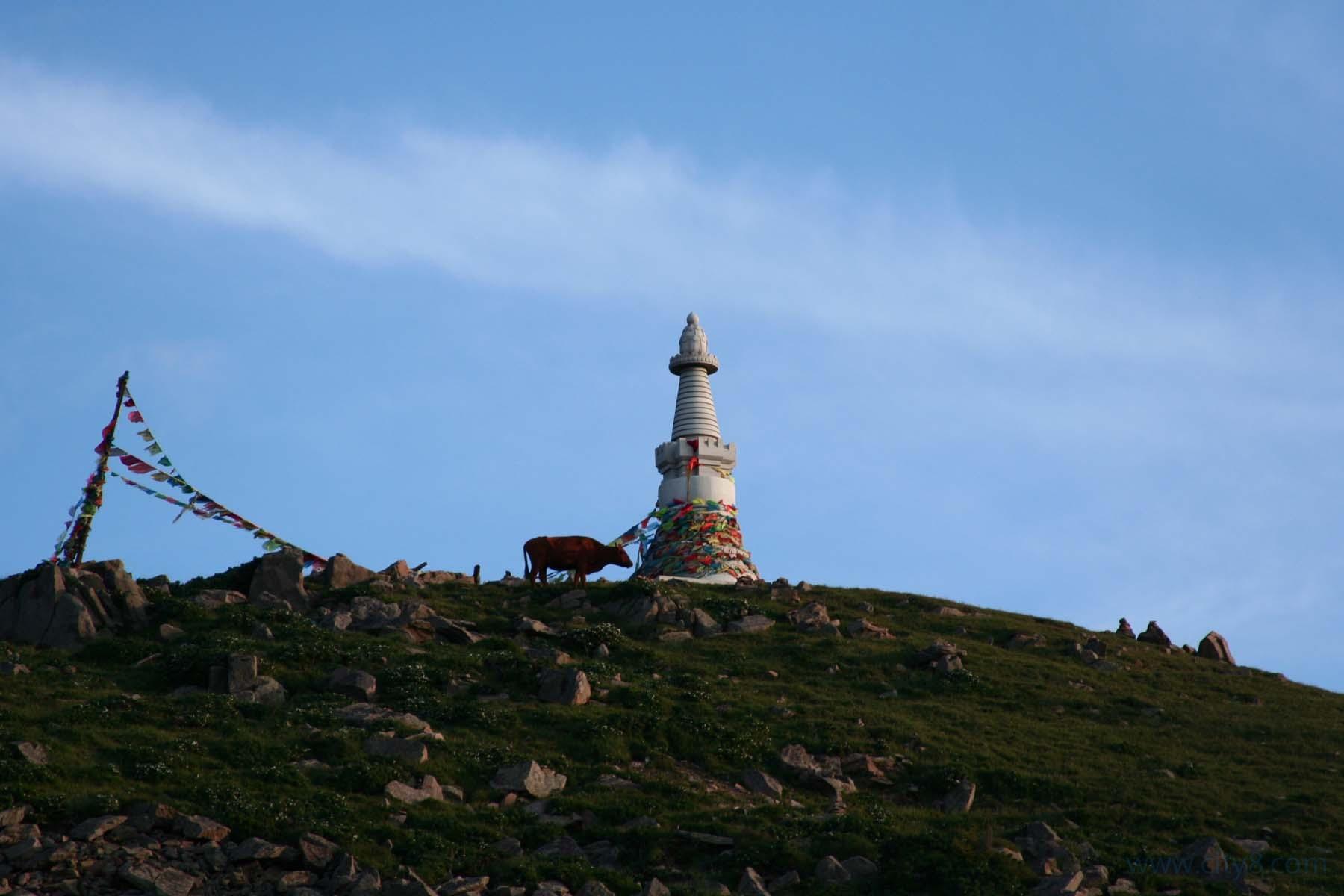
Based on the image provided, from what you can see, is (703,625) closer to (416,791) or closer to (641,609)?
(641,609)

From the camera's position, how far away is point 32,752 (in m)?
28.9

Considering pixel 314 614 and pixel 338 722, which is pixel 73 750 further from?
pixel 314 614

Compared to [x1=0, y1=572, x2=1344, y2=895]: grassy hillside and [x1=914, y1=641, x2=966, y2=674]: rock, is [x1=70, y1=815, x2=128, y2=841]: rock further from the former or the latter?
[x1=914, y1=641, x2=966, y2=674]: rock

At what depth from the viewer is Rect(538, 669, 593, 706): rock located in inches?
1443

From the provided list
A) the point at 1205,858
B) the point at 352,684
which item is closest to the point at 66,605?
the point at 352,684

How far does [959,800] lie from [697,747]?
6144 millimetres

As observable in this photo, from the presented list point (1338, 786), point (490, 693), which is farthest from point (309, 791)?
point (1338, 786)

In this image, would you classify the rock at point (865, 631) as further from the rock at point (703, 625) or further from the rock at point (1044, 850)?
the rock at point (1044, 850)

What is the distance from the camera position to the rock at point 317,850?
26.1m

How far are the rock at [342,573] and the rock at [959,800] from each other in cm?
2064

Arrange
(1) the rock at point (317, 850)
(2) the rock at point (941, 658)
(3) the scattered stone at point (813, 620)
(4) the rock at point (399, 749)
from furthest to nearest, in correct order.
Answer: (3) the scattered stone at point (813, 620) < (2) the rock at point (941, 658) < (4) the rock at point (399, 749) < (1) the rock at point (317, 850)

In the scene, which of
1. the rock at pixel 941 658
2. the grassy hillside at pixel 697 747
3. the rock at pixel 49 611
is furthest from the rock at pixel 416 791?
the rock at pixel 941 658

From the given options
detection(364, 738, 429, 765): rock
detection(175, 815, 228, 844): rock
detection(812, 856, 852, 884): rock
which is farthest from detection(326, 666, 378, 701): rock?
detection(812, 856, 852, 884): rock

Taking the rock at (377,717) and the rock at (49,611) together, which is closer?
the rock at (377,717)
